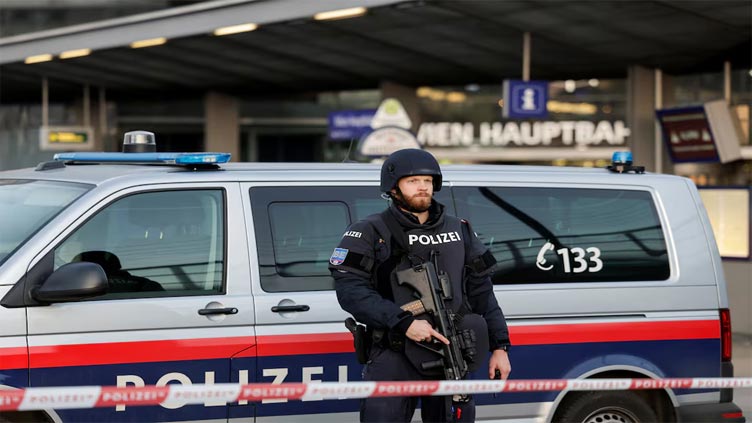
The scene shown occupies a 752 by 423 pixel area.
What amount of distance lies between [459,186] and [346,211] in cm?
61

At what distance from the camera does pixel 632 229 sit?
19.7ft

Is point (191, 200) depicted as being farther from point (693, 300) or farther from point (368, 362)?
point (693, 300)

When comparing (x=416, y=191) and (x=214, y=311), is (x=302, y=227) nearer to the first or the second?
(x=214, y=311)

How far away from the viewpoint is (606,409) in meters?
5.80

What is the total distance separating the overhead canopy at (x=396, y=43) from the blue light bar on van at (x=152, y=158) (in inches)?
320

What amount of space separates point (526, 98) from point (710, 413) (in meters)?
9.44

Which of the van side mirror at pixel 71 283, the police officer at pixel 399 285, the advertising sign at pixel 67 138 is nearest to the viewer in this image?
the police officer at pixel 399 285

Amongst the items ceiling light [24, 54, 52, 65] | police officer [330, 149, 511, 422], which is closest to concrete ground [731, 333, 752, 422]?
police officer [330, 149, 511, 422]

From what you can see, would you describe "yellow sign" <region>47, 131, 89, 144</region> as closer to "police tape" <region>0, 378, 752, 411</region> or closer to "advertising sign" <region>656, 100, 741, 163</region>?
"advertising sign" <region>656, 100, 741, 163</region>

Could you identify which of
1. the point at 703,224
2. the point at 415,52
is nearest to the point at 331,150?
the point at 415,52

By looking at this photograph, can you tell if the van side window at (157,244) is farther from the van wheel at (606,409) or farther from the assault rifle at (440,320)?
the van wheel at (606,409)

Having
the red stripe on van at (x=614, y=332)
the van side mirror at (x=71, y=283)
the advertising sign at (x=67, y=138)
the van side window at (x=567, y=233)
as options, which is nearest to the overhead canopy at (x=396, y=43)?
the advertising sign at (x=67, y=138)

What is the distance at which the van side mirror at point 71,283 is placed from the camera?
468 centimetres

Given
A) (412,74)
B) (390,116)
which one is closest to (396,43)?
(390,116)
